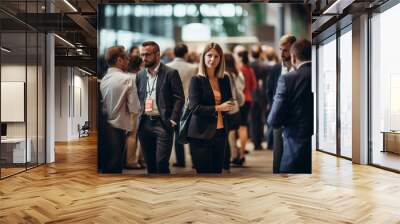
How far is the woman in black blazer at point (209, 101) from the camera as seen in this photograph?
616 centimetres

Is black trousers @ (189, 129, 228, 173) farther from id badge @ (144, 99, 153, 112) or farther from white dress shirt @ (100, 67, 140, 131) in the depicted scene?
white dress shirt @ (100, 67, 140, 131)

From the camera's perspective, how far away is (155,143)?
20.6 ft

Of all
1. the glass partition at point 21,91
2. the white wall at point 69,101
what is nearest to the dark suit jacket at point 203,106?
the glass partition at point 21,91

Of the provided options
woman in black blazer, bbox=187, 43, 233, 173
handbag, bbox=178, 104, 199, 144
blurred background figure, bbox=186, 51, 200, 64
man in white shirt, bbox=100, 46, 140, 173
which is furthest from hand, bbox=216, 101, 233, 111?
man in white shirt, bbox=100, 46, 140, 173

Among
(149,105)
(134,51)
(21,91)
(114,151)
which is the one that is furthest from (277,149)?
(21,91)

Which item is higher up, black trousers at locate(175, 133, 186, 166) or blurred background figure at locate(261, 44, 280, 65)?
blurred background figure at locate(261, 44, 280, 65)

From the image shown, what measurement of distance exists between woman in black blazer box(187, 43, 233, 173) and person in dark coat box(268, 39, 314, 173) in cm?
73

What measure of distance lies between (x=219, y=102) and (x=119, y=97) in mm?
1499

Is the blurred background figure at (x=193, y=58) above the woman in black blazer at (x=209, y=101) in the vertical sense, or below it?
above

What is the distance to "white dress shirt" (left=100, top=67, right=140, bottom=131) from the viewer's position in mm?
6297

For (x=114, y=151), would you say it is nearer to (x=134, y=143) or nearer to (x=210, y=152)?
(x=134, y=143)

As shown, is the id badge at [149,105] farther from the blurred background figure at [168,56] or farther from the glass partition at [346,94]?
the glass partition at [346,94]

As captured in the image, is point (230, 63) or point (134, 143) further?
point (134, 143)

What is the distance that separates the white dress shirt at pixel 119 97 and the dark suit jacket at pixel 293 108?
206 centimetres
